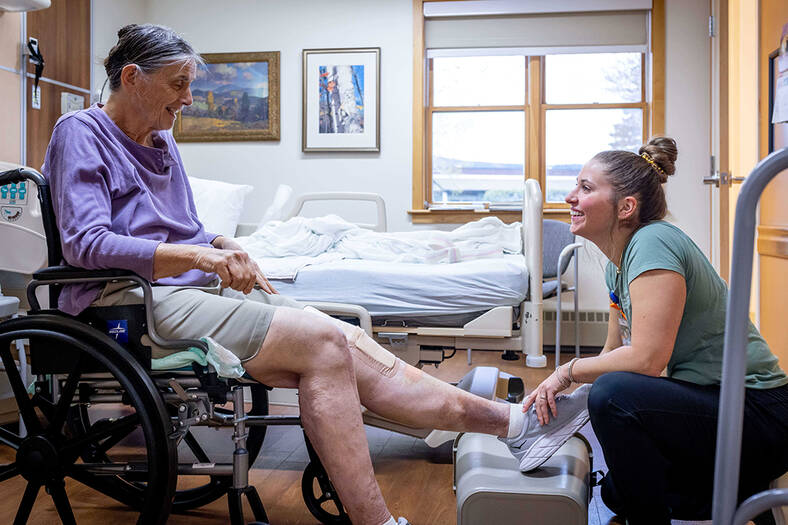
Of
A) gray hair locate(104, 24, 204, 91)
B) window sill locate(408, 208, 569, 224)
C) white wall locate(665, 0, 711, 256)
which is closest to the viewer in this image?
gray hair locate(104, 24, 204, 91)

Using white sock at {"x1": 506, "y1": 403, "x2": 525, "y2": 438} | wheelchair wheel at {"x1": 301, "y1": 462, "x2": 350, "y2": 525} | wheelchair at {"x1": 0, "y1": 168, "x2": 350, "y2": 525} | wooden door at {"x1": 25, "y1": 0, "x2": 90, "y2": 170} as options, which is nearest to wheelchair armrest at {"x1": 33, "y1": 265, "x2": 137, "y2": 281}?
wheelchair at {"x1": 0, "y1": 168, "x2": 350, "y2": 525}

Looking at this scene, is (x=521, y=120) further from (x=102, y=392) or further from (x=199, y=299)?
(x=102, y=392)

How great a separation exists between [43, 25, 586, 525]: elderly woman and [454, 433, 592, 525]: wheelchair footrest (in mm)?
54

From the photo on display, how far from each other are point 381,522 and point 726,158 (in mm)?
3523

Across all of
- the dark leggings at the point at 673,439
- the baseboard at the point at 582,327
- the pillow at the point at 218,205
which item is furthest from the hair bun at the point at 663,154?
the baseboard at the point at 582,327

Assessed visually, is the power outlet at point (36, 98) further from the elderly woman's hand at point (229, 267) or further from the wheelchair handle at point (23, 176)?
the elderly woman's hand at point (229, 267)

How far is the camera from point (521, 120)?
4.66m

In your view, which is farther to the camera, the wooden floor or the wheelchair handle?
the wooden floor

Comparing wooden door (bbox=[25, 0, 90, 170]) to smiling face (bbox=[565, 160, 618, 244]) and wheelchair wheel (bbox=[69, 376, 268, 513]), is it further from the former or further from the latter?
smiling face (bbox=[565, 160, 618, 244])

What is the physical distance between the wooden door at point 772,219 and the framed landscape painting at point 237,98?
3127mm

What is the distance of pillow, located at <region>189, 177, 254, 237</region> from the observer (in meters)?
3.88

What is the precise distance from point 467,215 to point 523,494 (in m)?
3.36

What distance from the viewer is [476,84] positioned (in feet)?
15.4

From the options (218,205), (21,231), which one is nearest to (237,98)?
(218,205)
